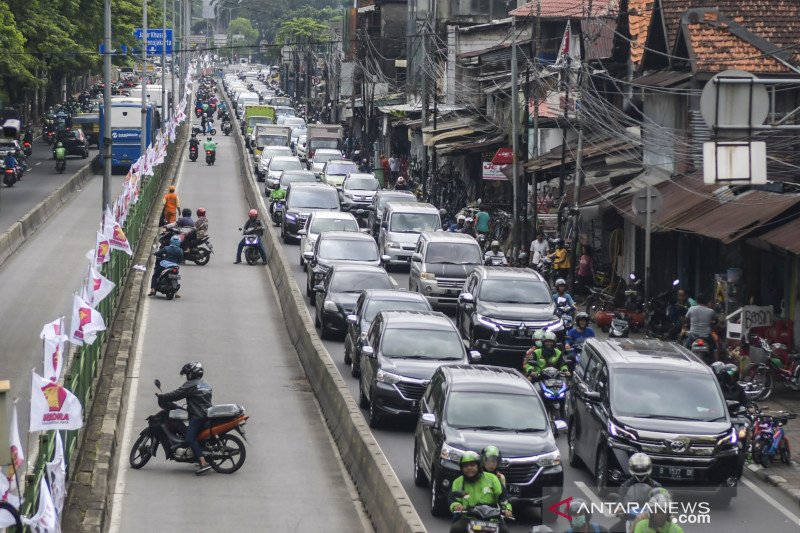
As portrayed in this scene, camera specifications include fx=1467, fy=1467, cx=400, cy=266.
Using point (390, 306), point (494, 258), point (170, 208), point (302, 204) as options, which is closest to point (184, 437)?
point (390, 306)

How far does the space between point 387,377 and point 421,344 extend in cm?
126

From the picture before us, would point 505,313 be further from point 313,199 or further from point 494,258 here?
point 313,199

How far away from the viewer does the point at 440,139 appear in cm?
5297

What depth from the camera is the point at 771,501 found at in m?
18.3

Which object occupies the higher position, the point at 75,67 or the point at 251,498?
the point at 75,67

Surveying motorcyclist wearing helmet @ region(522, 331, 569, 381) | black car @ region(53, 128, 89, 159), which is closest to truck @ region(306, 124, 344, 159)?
black car @ region(53, 128, 89, 159)

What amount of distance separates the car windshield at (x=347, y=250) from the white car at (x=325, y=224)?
4.17 metres

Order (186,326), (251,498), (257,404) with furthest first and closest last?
1. (186,326)
2. (257,404)
3. (251,498)

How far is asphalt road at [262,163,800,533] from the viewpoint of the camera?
55.3 ft

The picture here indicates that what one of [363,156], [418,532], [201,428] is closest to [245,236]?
[201,428]

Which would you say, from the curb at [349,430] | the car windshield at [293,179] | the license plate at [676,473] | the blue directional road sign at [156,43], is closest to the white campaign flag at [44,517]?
the curb at [349,430]

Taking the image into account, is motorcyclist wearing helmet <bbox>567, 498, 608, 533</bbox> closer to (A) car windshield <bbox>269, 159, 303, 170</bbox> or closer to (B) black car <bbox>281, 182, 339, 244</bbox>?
(B) black car <bbox>281, 182, 339, 244</bbox>

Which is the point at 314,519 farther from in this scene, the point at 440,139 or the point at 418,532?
the point at 440,139

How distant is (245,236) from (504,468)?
25980mm
